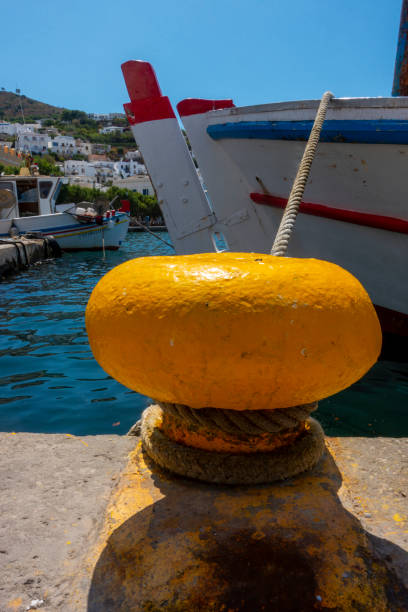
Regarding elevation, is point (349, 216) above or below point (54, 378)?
above

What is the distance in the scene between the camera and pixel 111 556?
114 centimetres

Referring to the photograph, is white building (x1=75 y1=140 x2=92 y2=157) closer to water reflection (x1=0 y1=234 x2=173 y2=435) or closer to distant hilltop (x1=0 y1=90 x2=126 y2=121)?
distant hilltop (x1=0 y1=90 x2=126 y2=121)

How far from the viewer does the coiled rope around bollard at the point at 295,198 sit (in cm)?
180

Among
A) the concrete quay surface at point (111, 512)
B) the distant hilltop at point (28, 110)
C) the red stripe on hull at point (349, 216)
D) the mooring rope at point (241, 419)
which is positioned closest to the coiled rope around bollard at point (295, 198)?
the mooring rope at point (241, 419)

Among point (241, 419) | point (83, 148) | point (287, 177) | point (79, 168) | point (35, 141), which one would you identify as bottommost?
point (241, 419)

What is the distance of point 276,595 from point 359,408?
9.80ft

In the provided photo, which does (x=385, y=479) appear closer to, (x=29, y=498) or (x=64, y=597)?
(x=64, y=597)

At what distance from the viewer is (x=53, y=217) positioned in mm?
20578

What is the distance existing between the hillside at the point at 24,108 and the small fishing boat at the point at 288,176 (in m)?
185

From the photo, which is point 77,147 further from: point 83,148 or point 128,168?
point 128,168

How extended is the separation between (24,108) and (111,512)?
213146 mm

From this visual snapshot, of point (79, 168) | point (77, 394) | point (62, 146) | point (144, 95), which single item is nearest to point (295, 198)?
point (77, 394)

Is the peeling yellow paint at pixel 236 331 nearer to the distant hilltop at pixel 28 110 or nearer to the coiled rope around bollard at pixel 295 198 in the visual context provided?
the coiled rope around bollard at pixel 295 198

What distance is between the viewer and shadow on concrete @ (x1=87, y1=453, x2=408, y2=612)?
0.99 meters
